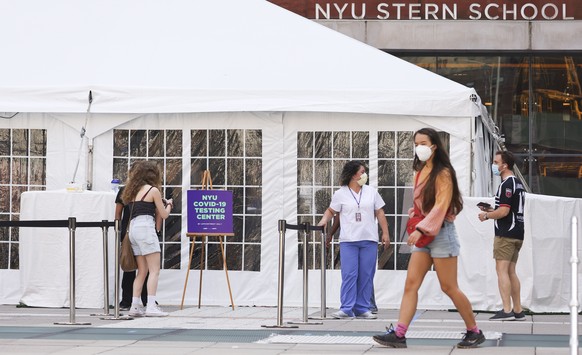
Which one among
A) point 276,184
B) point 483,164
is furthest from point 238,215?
point 483,164

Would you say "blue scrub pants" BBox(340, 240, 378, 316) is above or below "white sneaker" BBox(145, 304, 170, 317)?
above

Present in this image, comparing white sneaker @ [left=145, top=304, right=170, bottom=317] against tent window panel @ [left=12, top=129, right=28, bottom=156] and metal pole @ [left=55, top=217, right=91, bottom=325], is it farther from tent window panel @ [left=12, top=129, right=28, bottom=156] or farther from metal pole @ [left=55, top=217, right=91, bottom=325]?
tent window panel @ [left=12, top=129, right=28, bottom=156]

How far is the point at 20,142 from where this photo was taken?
1580 centimetres

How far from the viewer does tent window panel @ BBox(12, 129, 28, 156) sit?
1577 centimetres

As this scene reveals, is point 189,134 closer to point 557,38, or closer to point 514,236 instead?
point 514,236

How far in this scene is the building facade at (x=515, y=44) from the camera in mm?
26219

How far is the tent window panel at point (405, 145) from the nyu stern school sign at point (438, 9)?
36.4 ft

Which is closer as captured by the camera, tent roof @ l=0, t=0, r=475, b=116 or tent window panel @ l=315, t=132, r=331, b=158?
tent roof @ l=0, t=0, r=475, b=116

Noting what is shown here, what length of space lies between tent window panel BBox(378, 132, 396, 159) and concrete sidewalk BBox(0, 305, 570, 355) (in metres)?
1.89

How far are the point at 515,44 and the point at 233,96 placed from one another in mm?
12188

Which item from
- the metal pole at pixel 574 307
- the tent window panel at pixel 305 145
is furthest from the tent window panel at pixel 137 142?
the metal pole at pixel 574 307

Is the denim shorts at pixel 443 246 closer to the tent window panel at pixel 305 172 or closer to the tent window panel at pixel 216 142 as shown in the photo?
the tent window panel at pixel 305 172

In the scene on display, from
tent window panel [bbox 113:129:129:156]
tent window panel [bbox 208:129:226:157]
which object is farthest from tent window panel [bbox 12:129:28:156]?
tent window panel [bbox 208:129:226:157]

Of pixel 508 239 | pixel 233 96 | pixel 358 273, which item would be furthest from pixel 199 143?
pixel 508 239
